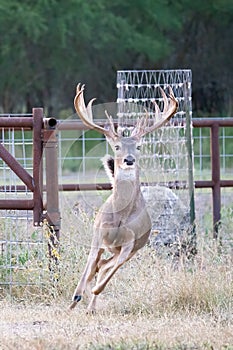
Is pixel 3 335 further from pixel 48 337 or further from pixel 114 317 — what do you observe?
pixel 114 317

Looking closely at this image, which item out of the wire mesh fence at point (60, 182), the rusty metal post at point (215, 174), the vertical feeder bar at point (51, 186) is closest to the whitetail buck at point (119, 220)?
the vertical feeder bar at point (51, 186)

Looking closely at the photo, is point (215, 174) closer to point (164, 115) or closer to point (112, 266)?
point (164, 115)

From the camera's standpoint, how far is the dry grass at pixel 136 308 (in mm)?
6996

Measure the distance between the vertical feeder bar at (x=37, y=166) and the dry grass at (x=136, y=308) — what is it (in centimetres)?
43

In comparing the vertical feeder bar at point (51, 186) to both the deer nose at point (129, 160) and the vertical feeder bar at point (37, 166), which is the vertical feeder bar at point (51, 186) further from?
the deer nose at point (129, 160)

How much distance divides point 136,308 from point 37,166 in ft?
4.84

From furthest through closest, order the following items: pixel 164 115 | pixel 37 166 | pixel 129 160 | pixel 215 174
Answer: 1. pixel 215 174
2. pixel 37 166
3. pixel 164 115
4. pixel 129 160

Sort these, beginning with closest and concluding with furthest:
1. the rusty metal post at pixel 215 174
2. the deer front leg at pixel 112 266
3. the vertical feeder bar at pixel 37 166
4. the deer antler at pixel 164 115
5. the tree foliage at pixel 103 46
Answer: the deer front leg at pixel 112 266, the deer antler at pixel 164 115, the vertical feeder bar at pixel 37 166, the rusty metal post at pixel 215 174, the tree foliage at pixel 103 46

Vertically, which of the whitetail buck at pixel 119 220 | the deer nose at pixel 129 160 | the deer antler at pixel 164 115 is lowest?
the whitetail buck at pixel 119 220

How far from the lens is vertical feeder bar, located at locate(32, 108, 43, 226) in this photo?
8.91m

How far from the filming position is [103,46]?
27359 millimetres

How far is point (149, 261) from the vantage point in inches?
361

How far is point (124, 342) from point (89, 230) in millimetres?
2753

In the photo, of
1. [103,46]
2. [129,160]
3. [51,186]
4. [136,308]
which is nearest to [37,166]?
[51,186]
